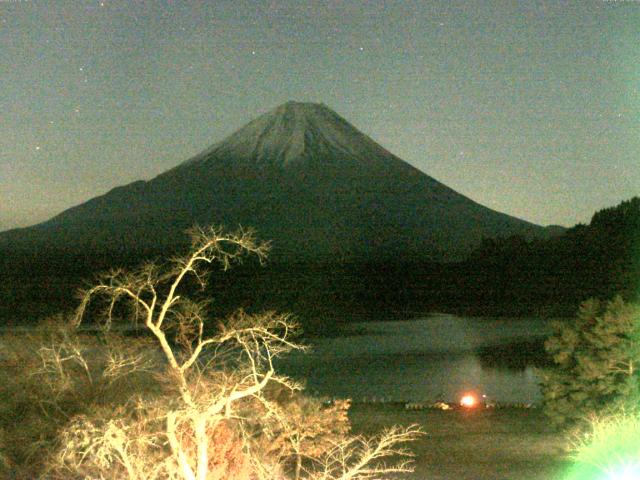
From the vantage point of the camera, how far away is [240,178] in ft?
310

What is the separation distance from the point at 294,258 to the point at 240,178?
55.6ft

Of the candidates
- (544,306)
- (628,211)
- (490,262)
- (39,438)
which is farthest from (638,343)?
(490,262)

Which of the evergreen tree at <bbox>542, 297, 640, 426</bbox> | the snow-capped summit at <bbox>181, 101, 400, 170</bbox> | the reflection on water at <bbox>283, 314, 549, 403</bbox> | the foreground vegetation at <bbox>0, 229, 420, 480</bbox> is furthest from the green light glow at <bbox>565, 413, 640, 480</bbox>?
the snow-capped summit at <bbox>181, 101, 400, 170</bbox>

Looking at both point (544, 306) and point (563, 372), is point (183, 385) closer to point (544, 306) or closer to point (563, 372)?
point (563, 372)

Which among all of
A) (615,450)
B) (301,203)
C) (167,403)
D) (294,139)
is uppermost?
(294,139)

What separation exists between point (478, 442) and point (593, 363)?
2795 mm

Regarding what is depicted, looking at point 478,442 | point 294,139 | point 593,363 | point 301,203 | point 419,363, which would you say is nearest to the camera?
point 593,363

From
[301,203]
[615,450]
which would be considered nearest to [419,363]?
[615,450]

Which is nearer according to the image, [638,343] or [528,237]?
[638,343]

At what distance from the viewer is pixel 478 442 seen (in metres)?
15.2

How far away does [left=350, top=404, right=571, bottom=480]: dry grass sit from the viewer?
12703mm

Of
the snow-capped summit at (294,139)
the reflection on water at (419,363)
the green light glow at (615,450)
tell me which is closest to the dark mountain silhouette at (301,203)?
the snow-capped summit at (294,139)

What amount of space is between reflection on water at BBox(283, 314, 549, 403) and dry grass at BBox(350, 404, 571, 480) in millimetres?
4818

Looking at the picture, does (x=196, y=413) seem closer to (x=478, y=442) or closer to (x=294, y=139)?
(x=478, y=442)
